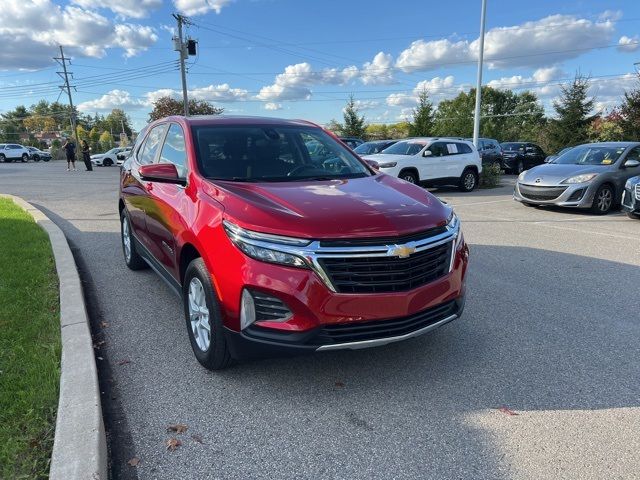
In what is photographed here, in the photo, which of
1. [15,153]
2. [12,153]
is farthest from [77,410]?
[15,153]

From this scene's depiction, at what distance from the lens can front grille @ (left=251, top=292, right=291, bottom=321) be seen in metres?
2.91

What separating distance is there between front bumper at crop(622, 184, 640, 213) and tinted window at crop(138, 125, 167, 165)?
857cm

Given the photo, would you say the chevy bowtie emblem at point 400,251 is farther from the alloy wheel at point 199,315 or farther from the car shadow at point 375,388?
the alloy wheel at point 199,315

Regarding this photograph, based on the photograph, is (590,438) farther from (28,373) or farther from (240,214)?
(28,373)

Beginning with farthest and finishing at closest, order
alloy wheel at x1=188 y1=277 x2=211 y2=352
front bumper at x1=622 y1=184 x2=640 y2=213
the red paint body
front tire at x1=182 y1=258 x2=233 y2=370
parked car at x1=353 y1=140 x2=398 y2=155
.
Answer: parked car at x1=353 y1=140 x2=398 y2=155 < front bumper at x1=622 y1=184 x2=640 y2=213 < alloy wheel at x1=188 y1=277 x2=211 y2=352 < front tire at x1=182 y1=258 x2=233 y2=370 < the red paint body

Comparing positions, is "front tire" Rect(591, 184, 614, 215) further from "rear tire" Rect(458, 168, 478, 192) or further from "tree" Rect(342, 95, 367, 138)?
"tree" Rect(342, 95, 367, 138)

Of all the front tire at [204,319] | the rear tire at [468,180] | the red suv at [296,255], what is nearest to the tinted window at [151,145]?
the red suv at [296,255]

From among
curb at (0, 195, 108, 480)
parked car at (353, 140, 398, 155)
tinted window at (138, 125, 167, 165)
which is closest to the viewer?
curb at (0, 195, 108, 480)

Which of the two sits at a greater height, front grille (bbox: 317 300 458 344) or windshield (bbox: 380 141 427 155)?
windshield (bbox: 380 141 427 155)

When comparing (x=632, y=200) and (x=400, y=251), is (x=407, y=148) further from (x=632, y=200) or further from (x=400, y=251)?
(x=400, y=251)

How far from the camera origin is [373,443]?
2.70m

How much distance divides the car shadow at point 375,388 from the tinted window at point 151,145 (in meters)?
1.50

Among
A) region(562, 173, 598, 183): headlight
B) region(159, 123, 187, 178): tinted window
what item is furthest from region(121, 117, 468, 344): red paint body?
region(562, 173, 598, 183): headlight

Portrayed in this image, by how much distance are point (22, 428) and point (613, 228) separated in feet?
30.9
